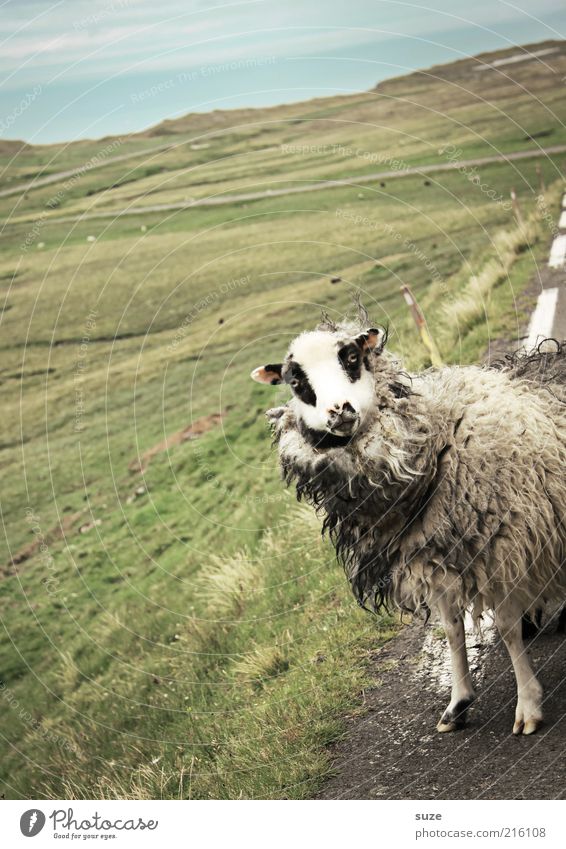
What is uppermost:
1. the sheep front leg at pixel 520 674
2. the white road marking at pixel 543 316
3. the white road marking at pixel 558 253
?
the white road marking at pixel 558 253

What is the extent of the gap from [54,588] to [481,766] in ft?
29.6

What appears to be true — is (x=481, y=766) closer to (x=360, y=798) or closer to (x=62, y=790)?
(x=360, y=798)

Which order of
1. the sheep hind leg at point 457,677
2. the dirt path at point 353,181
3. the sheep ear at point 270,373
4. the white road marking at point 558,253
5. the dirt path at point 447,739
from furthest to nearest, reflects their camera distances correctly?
1. the dirt path at point 353,181
2. the white road marking at point 558,253
3. the sheep ear at point 270,373
4. the sheep hind leg at point 457,677
5. the dirt path at point 447,739

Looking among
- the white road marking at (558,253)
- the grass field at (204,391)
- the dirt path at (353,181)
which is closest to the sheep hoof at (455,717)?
the grass field at (204,391)

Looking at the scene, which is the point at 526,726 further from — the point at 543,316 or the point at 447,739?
the point at 543,316

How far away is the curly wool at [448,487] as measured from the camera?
5176mm

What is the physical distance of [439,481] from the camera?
17.5 feet

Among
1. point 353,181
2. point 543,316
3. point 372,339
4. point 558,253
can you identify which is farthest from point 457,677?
point 353,181

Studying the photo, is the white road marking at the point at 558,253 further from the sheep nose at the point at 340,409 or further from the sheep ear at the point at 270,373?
the sheep nose at the point at 340,409

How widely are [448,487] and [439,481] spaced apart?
0.07 meters

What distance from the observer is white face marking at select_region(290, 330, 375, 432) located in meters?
5.17
